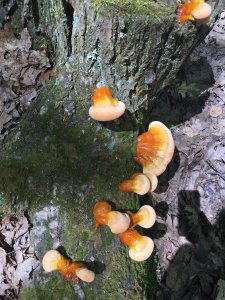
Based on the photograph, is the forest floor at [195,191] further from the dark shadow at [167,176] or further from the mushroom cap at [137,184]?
the mushroom cap at [137,184]

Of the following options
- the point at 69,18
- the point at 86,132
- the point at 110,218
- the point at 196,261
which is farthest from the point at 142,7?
the point at 196,261

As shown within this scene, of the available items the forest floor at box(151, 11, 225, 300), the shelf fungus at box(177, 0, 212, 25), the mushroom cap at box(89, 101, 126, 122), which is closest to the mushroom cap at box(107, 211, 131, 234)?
the mushroom cap at box(89, 101, 126, 122)

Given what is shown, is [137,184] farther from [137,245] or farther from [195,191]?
[195,191]

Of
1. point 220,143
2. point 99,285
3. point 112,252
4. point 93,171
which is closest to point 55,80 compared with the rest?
Answer: point 93,171

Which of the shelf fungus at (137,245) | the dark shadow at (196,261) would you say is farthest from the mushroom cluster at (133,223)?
the dark shadow at (196,261)

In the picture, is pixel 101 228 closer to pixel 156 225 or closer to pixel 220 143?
pixel 156 225

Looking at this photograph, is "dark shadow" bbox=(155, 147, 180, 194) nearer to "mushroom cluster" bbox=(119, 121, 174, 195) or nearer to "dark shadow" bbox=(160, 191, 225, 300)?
"dark shadow" bbox=(160, 191, 225, 300)
